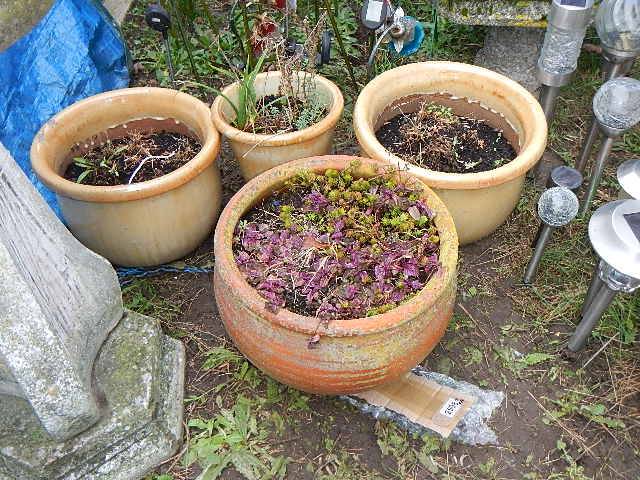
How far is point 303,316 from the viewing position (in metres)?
1.97

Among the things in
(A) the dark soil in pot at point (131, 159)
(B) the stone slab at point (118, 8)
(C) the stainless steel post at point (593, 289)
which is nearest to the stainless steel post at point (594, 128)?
(C) the stainless steel post at point (593, 289)

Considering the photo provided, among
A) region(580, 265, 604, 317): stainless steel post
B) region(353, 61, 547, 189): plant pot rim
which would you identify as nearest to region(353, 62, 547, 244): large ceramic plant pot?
region(353, 61, 547, 189): plant pot rim

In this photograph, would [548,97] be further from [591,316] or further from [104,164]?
[104,164]

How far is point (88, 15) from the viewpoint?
352 cm

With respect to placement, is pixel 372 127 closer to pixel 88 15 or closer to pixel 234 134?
pixel 234 134

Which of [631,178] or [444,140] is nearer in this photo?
[631,178]

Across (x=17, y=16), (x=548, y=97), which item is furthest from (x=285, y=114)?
(x=17, y=16)

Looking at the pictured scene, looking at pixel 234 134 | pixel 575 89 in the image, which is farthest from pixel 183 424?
pixel 575 89

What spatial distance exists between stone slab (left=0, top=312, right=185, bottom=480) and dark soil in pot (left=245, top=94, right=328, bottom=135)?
1.03 meters

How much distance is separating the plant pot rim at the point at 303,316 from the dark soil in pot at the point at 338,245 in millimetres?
36

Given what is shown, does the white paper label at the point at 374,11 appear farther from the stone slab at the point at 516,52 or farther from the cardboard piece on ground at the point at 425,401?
the cardboard piece on ground at the point at 425,401

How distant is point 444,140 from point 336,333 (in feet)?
4.28

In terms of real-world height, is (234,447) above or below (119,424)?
below

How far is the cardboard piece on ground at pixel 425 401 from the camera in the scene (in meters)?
2.32
